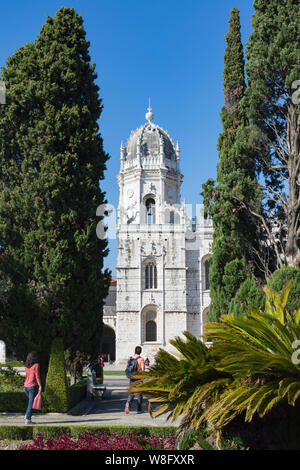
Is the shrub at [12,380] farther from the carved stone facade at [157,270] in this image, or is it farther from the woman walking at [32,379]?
the carved stone facade at [157,270]

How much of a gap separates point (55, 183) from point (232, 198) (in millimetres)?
6042

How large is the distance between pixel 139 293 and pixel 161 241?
199 inches

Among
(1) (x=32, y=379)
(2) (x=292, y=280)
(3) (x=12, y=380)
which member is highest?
(2) (x=292, y=280)

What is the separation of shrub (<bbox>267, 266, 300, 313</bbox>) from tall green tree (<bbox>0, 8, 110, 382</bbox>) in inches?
207

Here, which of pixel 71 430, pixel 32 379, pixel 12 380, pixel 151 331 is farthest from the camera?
pixel 151 331

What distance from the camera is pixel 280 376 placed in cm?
543

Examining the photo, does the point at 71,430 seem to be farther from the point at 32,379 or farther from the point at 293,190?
the point at 293,190

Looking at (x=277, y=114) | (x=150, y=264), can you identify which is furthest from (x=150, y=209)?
(x=277, y=114)

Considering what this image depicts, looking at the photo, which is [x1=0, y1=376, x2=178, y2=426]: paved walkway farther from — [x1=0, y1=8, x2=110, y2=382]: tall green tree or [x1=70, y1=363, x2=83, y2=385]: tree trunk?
[x1=0, y1=8, x2=110, y2=382]: tall green tree

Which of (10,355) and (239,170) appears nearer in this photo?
(10,355)

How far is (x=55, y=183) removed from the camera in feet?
42.2

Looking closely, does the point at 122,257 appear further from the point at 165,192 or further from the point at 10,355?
the point at 10,355

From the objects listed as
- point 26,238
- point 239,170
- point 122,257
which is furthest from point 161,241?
point 26,238

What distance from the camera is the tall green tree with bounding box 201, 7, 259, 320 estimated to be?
1520cm
